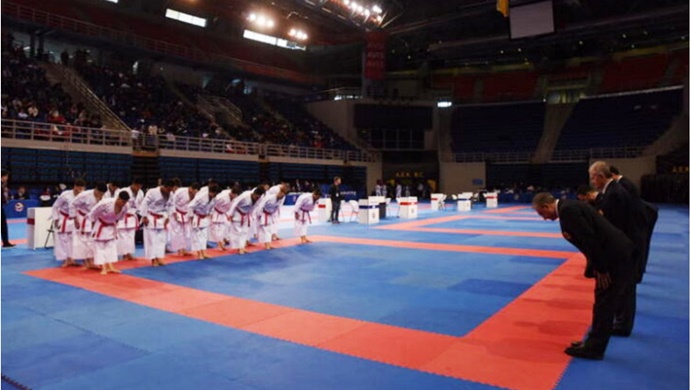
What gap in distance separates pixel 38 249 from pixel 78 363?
27.9 ft

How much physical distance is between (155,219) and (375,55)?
27.7 m

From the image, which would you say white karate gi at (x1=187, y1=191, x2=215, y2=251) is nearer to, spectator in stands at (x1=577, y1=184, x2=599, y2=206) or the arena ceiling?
spectator in stands at (x1=577, y1=184, x2=599, y2=206)

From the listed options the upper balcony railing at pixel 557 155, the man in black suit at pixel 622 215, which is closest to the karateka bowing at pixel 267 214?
the man in black suit at pixel 622 215

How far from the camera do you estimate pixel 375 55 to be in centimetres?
3409

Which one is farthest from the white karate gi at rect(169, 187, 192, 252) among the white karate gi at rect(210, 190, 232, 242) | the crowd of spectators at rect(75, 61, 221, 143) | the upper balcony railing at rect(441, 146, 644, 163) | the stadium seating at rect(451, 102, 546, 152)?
the stadium seating at rect(451, 102, 546, 152)

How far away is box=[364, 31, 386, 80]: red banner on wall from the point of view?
33281mm

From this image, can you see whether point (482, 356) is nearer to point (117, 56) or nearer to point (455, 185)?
point (117, 56)

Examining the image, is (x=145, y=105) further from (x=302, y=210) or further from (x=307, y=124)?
(x=302, y=210)

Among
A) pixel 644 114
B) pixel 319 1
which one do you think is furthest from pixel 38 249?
pixel 644 114

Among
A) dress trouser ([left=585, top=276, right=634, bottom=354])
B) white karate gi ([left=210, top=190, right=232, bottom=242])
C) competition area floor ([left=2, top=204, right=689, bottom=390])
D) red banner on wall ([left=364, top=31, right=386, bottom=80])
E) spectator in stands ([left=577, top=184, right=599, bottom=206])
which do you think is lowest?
competition area floor ([left=2, top=204, right=689, bottom=390])

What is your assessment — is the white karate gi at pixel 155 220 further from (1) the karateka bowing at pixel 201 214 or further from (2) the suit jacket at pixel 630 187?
(2) the suit jacket at pixel 630 187

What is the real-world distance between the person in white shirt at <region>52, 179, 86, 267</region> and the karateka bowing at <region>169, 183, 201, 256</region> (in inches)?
67.6

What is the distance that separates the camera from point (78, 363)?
427 centimetres

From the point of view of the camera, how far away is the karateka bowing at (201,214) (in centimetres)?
988
